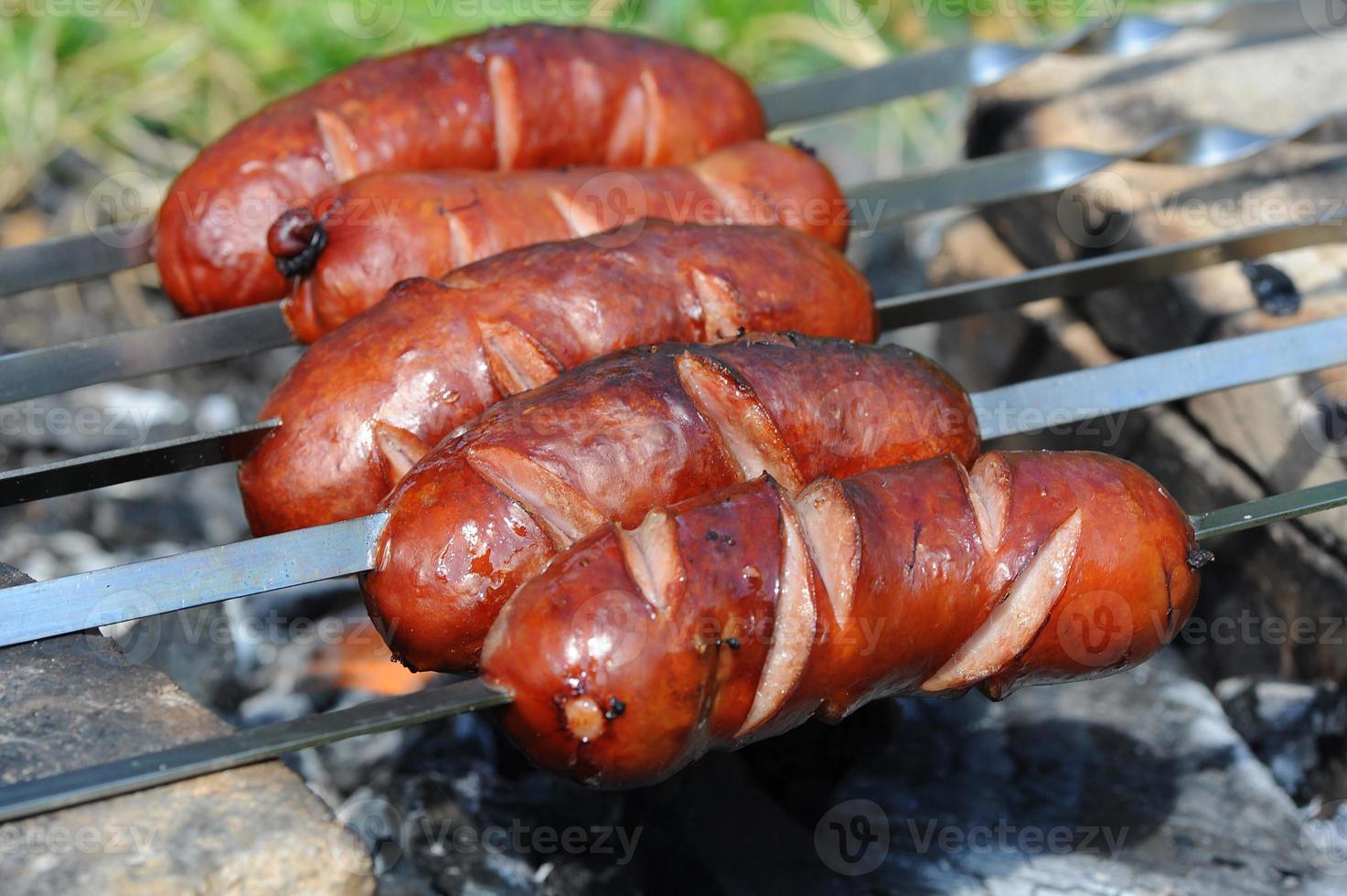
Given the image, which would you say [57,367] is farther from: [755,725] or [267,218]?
[755,725]

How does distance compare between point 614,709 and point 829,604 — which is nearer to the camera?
point 614,709

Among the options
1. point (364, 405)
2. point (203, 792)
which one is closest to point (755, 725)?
point (203, 792)

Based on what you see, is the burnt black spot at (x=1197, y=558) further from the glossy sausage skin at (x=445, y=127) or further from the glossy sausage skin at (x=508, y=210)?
the glossy sausage skin at (x=445, y=127)

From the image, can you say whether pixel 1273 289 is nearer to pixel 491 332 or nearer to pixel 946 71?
pixel 946 71


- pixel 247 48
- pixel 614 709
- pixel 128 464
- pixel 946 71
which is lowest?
pixel 247 48

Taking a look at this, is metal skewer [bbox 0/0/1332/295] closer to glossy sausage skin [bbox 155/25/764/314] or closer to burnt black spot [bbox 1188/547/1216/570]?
glossy sausage skin [bbox 155/25/764/314]

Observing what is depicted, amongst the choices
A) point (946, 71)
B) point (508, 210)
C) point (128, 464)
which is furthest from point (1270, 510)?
point (128, 464)
